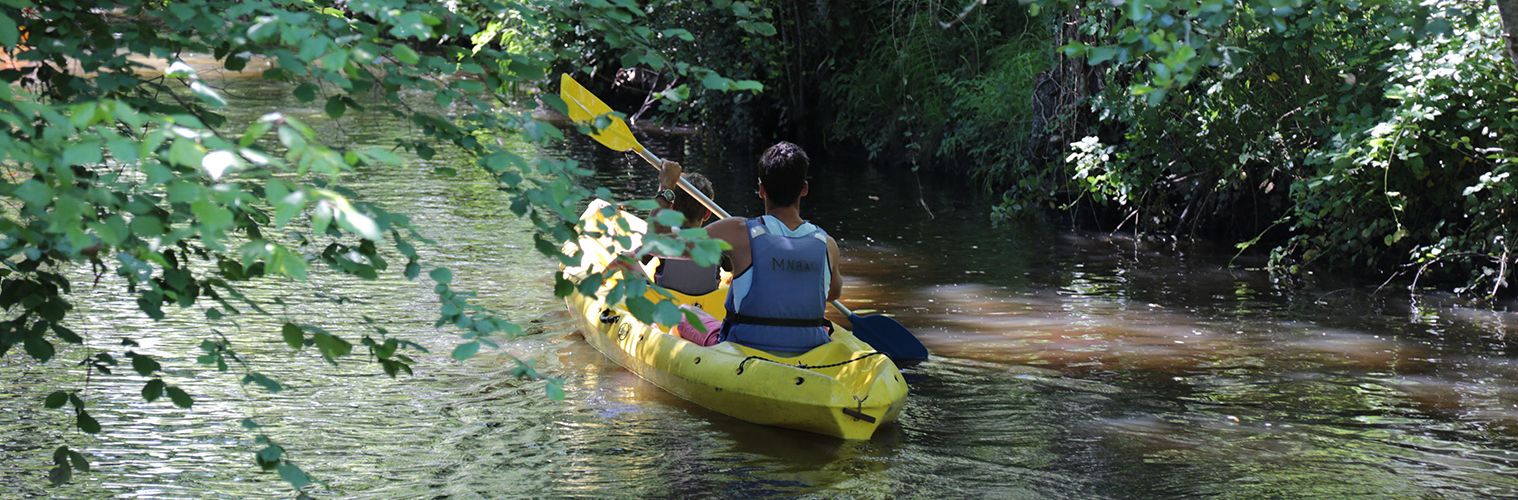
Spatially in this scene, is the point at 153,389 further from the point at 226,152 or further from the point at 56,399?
the point at 226,152

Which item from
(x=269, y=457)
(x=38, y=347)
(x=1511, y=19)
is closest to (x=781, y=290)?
(x=1511, y=19)

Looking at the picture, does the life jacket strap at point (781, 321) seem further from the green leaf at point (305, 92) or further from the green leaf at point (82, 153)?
the green leaf at point (82, 153)

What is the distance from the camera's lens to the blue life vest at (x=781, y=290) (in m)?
5.17

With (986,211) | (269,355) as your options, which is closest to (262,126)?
(269,355)

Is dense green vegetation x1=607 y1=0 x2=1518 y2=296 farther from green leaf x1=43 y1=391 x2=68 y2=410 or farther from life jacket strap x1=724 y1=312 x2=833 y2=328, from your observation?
green leaf x1=43 y1=391 x2=68 y2=410

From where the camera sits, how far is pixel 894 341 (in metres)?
6.21

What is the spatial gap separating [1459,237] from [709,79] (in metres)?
6.23

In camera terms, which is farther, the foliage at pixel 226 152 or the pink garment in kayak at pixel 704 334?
the pink garment in kayak at pixel 704 334

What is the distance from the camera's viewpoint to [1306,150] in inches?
325

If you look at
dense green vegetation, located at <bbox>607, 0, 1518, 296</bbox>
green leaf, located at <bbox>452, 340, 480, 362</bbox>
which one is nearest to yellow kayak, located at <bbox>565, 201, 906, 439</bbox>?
dense green vegetation, located at <bbox>607, 0, 1518, 296</bbox>

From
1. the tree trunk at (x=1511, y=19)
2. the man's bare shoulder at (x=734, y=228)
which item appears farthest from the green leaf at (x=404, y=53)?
the man's bare shoulder at (x=734, y=228)

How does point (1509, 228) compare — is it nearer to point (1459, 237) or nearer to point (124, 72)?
point (1459, 237)

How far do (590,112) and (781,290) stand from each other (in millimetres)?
1879

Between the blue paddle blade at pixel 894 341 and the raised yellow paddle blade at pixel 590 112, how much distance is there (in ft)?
4.13
